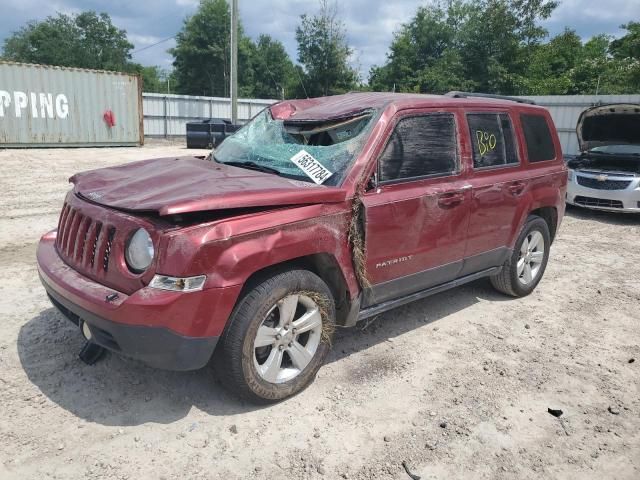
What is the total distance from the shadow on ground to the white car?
732 centimetres

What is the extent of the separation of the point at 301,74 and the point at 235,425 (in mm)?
39387

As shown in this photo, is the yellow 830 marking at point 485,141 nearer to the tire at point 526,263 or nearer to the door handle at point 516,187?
the door handle at point 516,187

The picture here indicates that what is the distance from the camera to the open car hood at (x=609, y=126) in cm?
970

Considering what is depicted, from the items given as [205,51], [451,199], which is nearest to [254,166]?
[451,199]

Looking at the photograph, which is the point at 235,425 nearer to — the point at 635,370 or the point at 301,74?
the point at 635,370

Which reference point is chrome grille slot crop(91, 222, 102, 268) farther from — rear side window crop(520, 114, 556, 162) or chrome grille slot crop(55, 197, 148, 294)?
rear side window crop(520, 114, 556, 162)

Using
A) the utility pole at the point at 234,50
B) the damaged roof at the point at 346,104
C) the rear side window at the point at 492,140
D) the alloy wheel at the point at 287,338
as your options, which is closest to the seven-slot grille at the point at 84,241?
the alloy wheel at the point at 287,338

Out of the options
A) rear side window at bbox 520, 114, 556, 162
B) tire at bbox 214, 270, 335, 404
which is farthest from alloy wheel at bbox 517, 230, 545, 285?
tire at bbox 214, 270, 335, 404

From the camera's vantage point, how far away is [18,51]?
59969 mm

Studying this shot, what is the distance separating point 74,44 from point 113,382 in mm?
66749

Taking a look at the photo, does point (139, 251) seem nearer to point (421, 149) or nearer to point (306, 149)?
point (306, 149)

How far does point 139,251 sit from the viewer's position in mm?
2766

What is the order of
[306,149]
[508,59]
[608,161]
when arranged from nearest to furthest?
[306,149], [608,161], [508,59]

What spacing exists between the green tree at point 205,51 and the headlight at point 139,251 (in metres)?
52.2
